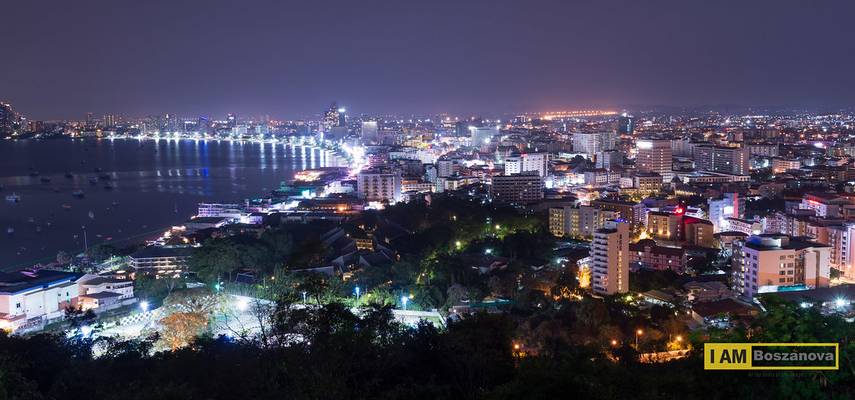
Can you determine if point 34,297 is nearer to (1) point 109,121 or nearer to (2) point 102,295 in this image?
(2) point 102,295

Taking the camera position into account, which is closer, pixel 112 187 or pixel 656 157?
pixel 656 157

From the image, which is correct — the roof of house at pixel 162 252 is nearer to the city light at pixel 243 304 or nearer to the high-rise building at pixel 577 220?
the city light at pixel 243 304

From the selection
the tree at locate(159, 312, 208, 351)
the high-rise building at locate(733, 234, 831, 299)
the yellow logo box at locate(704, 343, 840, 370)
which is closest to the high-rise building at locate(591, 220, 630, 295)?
the high-rise building at locate(733, 234, 831, 299)

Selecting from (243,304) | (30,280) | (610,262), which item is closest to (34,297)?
(30,280)

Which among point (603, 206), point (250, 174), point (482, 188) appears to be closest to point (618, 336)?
point (603, 206)

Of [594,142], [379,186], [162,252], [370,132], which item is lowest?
[162,252]

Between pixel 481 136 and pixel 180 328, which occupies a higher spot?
pixel 481 136

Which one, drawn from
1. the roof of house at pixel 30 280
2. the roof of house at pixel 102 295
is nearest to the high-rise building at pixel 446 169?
the roof of house at pixel 102 295
